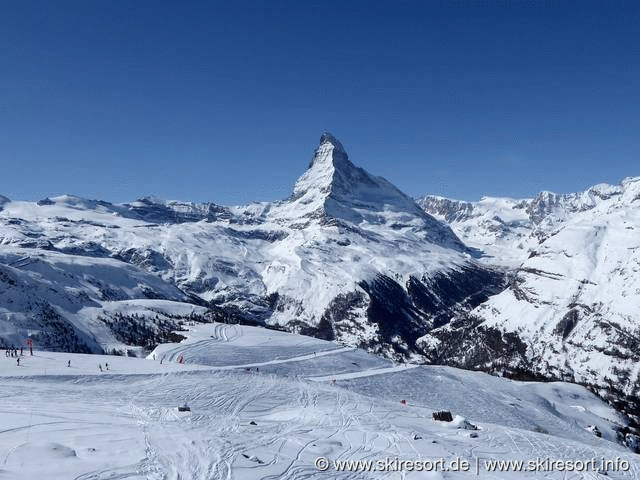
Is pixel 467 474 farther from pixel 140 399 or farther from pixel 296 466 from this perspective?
pixel 140 399

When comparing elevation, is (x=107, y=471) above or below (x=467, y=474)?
above

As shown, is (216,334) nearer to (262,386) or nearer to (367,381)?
(367,381)

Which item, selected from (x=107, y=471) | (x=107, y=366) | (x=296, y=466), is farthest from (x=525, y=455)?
(x=107, y=366)

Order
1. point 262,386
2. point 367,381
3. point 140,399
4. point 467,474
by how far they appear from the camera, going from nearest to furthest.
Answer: point 467,474 → point 140,399 → point 262,386 → point 367,381

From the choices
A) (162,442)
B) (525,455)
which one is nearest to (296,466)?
(162,442)

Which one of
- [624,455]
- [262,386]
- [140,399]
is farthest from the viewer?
[262,386]

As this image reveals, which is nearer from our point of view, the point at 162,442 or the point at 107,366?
the point at 162,442
